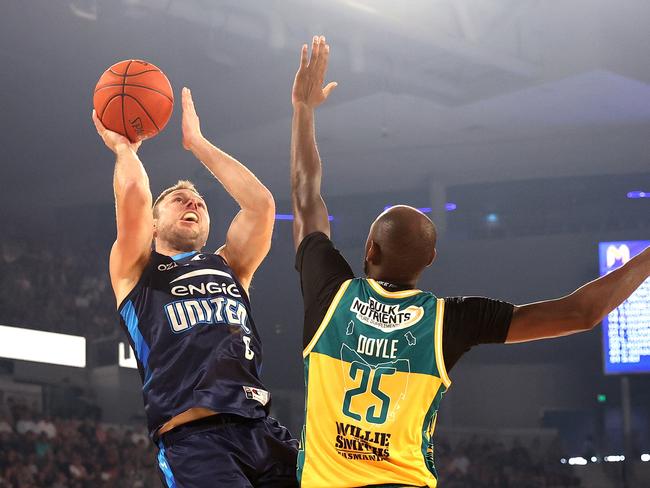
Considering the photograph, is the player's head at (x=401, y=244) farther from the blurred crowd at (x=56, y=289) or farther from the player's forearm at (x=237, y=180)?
the blurred crowd at (x=56, y=289)

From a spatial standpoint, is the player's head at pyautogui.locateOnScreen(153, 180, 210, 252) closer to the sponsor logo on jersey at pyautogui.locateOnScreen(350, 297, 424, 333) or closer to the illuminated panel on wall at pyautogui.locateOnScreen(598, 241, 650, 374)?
the sponsor logo on jersey at pyautogui.locateOnScreen(350, 297, 424, 333)

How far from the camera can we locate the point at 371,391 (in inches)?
83.6

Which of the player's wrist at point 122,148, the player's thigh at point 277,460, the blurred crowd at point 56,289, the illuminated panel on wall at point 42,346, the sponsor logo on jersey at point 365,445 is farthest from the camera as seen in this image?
the blurred crowd at point 56,289

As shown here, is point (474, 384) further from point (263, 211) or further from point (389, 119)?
point (263, 211)

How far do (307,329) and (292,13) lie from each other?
42.5 ft

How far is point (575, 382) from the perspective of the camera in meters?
16.1

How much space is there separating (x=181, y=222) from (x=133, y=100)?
0.55 meters

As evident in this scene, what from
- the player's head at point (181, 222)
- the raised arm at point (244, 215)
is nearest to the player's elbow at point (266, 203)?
the raised arm at point (244, 215)

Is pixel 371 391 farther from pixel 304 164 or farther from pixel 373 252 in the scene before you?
pixel 304 164

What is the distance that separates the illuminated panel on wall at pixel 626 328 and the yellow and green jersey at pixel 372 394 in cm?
1200

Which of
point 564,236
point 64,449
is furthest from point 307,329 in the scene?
point 564,236

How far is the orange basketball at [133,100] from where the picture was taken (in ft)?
11.7

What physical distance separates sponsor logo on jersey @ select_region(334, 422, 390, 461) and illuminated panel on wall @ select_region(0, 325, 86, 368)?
1271 cm

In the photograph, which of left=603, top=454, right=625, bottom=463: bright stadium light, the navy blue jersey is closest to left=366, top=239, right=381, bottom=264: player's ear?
the navy blue jersey
